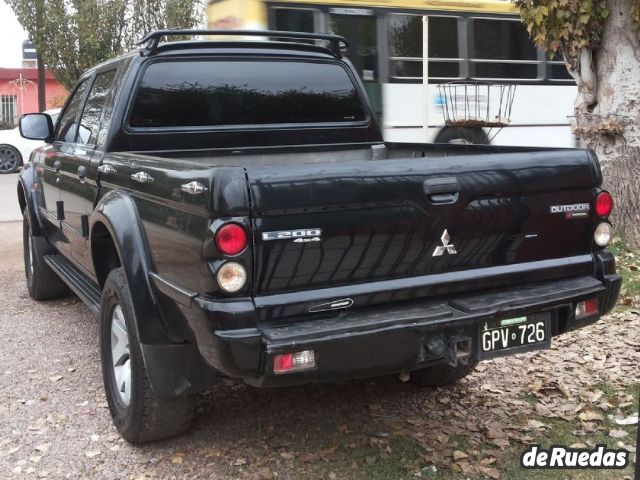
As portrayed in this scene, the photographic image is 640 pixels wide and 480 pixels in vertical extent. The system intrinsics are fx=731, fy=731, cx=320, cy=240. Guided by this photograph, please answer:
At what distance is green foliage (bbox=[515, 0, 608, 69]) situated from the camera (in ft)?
21.5

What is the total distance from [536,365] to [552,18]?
3.65 m

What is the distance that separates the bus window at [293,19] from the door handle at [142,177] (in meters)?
7.96

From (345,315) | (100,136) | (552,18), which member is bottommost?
(345,315)

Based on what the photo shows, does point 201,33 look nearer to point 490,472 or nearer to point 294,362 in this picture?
point 294,362

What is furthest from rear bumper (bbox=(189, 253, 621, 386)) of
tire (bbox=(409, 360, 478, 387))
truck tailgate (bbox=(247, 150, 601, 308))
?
tire (bbox=(409, 360, 478, 387))

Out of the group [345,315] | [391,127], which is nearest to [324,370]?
[345,315]

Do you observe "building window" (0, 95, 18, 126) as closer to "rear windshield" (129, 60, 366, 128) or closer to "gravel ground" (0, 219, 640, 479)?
"gravel ground" (0, 219, 640, 479)

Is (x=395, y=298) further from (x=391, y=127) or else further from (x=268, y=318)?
(x=391, y=127)

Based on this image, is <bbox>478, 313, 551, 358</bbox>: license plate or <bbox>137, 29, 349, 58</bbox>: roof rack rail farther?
<bbox>137, 29, 349, 58</bbox>: roof rack rail

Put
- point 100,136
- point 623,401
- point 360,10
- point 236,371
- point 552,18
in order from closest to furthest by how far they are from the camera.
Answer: point 236,371, point 623,401, point 100,136, point 552,18, point 360,10

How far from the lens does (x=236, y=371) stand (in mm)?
2729

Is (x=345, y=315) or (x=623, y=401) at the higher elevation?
(x=345, y=315)

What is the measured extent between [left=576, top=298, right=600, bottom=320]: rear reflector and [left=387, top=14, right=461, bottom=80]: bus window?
8.80 meters

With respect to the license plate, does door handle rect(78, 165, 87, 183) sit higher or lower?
higher
